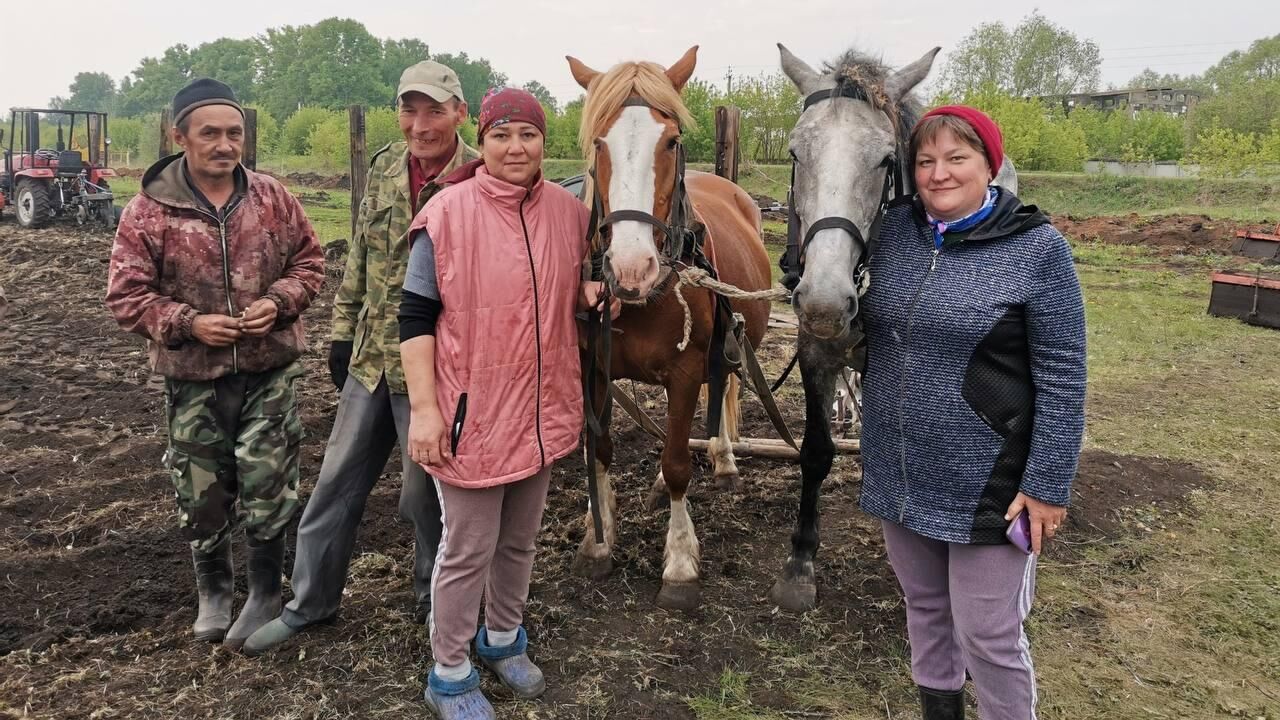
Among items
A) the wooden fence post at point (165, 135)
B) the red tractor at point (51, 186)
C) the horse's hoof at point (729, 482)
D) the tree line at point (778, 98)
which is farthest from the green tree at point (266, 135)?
the horse's hoof at point (729, 482)

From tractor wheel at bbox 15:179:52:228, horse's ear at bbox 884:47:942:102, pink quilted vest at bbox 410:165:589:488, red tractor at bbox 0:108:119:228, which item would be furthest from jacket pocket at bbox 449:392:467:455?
tractor wheel at bbox 15:179:52:228

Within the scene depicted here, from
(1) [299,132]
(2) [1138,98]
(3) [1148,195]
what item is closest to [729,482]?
(3) [1148,195]

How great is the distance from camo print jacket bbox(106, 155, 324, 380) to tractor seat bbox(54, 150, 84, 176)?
53.6 feet

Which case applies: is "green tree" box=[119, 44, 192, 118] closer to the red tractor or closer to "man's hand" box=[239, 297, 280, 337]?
the red tractor

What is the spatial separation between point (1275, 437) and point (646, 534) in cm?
481

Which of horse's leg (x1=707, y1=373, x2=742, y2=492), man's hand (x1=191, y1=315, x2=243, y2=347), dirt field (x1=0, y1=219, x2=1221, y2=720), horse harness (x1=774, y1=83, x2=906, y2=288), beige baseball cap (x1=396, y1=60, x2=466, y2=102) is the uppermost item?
beige baseball cap (x1=396, y1=60, x2=466, y2=102)

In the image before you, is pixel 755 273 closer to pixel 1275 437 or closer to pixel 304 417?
pixel 304 417

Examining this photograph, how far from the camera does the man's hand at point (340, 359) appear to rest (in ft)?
10.2

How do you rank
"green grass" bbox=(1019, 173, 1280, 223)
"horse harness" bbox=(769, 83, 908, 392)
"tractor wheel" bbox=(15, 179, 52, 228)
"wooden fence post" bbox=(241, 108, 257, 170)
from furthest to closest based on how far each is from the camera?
"green grass" bbox=(1019, 173, 1280, 223) < "tractor wheel" bbox=(15, 179, 52, 228) < "wooden fence post" bbox=(241, 108, 257, 170) < "horse harness" bbox=(769, 83, 908, 392)

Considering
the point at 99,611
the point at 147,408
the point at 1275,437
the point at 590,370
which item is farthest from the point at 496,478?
the point at 1275,437

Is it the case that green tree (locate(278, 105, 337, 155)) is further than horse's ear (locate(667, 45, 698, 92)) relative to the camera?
Yes

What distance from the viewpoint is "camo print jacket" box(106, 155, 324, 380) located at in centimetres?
272

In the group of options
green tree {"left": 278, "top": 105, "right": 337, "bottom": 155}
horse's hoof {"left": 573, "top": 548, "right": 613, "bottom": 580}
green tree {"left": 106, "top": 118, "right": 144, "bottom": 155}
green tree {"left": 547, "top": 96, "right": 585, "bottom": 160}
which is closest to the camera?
horse's hoof {"left": 573, "top": 548, "right": 613, "bottom": 580}

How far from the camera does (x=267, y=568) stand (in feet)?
10.1
